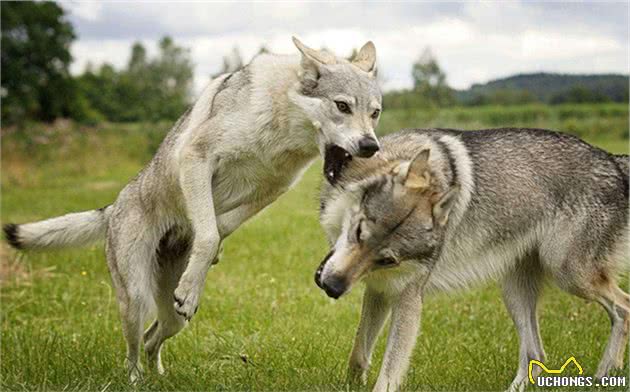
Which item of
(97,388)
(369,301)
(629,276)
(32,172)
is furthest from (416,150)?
(32,172)

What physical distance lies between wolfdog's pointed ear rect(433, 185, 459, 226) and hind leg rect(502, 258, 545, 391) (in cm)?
124

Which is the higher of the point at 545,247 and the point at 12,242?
the point at 545,247

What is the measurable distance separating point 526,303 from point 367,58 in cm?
194

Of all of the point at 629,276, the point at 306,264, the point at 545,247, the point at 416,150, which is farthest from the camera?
the point at 306,264

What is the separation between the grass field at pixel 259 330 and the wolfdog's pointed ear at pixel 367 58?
943 mm

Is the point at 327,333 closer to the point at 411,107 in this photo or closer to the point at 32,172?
the point at 32,172

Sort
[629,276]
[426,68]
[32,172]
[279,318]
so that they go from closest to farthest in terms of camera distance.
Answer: [629,276], [279,318], [32,172], [426,68]

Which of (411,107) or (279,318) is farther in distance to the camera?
(411,107)

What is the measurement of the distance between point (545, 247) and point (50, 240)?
11.2ft

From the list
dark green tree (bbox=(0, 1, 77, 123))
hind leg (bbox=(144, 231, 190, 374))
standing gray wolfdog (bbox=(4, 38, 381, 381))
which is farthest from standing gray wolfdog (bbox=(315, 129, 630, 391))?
dark green tree (bbox=(0, 1, 77, 123))

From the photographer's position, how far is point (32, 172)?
67.7ft

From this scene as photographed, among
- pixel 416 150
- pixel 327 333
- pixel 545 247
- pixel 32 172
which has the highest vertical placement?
pixel 416 150

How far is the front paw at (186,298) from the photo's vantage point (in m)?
4.60

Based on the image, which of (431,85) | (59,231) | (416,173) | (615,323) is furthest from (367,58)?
(431,85)
